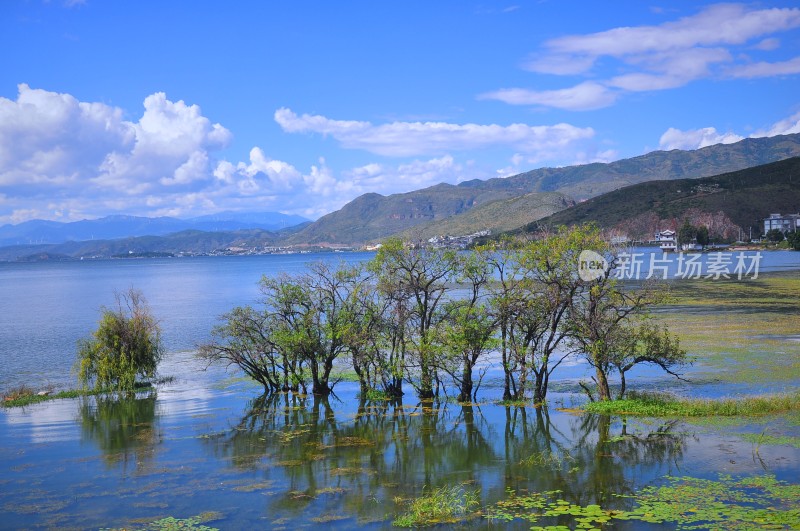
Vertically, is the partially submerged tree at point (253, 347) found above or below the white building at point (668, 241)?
below

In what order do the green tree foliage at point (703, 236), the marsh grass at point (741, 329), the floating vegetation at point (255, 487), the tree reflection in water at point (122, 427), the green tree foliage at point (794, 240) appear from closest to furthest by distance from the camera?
the floating vegetation at point (255, 487)
the tree reflection in water at point (122, 427)
the marsh grass at point (741, 329)
the green tree foliage at point (794, 240)
the green tree foliage at point (703, 236)

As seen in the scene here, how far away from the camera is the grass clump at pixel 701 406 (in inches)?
1136

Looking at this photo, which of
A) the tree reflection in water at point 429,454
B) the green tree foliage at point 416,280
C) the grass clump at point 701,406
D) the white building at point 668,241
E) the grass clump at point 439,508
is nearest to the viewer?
the grass clump at point 439,508

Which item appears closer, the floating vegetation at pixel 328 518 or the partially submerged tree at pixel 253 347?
the floating vegetation at pixel 328 518

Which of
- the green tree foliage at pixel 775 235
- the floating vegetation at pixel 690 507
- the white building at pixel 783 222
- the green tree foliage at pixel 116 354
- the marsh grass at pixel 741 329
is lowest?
the marsh grass at pixel 741 329

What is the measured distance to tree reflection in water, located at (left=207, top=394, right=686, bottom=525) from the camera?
2116 centimetres

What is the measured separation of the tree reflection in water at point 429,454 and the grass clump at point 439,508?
0.60m

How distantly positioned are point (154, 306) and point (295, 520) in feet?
300

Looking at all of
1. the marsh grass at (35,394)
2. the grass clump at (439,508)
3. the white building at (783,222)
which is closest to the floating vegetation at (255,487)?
the grass clump at (439,508)

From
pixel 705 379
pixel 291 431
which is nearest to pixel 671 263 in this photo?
pixel 705 379

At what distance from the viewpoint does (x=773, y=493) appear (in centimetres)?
1911

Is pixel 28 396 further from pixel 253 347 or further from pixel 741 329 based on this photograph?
pixel 741 329

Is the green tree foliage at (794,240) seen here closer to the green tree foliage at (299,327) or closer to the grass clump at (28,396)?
the green tree foliage at (299,327)

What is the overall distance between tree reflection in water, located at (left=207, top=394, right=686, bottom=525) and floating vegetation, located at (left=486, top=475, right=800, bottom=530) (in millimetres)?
775
